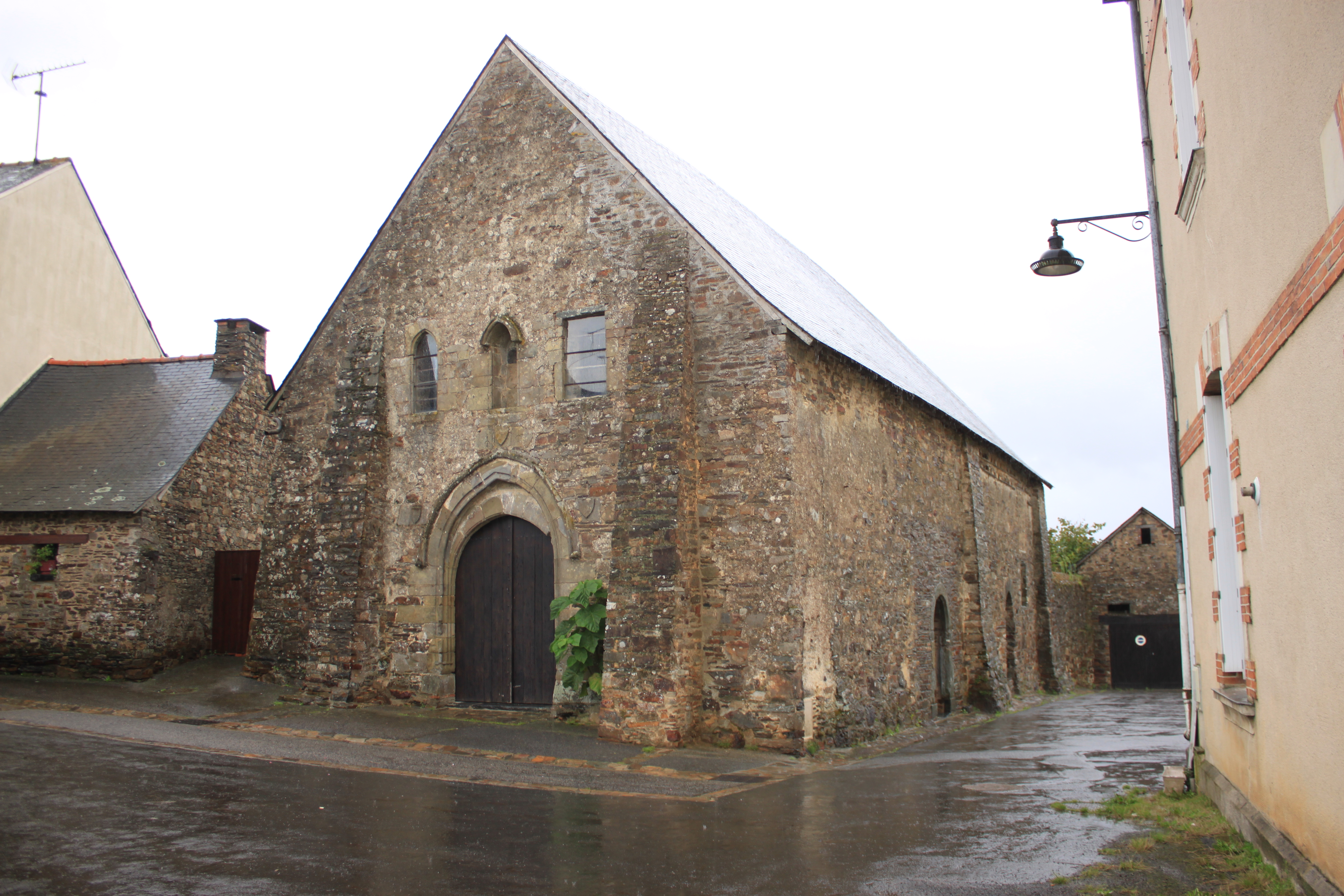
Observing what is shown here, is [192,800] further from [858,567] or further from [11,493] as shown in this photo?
[11,493]

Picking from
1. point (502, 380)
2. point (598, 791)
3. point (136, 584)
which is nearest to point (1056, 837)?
point (598, 791)

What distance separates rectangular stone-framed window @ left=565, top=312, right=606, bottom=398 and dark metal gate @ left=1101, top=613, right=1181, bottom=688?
73.1 feet

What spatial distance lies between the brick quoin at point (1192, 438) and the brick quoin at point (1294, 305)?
1691 mm

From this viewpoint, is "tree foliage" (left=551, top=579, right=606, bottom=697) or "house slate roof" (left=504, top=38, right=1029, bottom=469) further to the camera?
"house slate roof" (left=504, top=38, right=1029, bottom=469)

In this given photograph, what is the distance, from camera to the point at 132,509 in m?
15.7

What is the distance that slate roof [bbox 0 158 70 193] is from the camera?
20.2m

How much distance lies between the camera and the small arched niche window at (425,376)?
46.1ft

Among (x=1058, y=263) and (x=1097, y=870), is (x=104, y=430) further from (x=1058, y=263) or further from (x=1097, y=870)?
(x=1097, y=870)

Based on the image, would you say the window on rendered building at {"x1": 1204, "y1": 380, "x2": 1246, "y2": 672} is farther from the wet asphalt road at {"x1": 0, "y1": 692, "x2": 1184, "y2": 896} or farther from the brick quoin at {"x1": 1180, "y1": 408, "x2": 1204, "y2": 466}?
the wet asphalt road at {"x1": 0, "y1": 692, "x2": 1184, "y2": 896}

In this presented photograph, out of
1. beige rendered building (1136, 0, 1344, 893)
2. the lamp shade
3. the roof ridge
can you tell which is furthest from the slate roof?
beige rendered building (1136, 0, 1344, 893)

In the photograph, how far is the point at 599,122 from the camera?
1357 centimetres

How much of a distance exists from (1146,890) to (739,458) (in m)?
6.79

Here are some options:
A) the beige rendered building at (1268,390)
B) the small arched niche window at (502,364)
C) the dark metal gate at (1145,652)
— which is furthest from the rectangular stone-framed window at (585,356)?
the dark metal gate at (1145,652)

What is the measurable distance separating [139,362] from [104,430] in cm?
249
